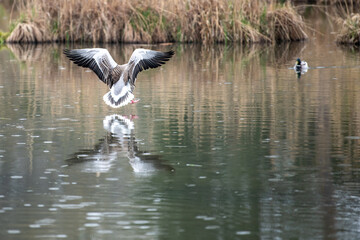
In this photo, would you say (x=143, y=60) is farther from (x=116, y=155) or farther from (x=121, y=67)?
(x=116, y=155)

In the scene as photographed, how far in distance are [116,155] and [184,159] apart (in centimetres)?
83

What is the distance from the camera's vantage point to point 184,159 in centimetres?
920

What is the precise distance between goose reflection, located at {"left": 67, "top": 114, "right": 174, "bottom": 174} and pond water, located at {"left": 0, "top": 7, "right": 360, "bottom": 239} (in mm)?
14

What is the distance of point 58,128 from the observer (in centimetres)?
1131

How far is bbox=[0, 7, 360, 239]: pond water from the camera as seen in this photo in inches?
264

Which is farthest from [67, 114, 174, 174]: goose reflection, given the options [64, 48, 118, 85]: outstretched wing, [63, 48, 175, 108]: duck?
[64, 48, 118, 85]: outstretched wing

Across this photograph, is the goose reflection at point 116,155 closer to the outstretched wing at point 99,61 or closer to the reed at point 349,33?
the outstretched wing at point 99,61

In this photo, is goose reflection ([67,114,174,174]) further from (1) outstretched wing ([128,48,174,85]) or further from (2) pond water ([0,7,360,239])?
(1) outstretched wing ([128,48,174,85])

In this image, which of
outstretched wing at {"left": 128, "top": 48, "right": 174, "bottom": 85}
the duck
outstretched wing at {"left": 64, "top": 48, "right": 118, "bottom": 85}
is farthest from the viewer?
outstretched wing at {"left": 64, "top": 48, "right": 118, "bottom": 85}

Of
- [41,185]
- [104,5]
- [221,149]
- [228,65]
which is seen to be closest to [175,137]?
[221,149]

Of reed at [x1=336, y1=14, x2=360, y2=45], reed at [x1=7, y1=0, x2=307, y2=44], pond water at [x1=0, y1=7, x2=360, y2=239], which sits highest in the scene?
reed at [x1=7, y1=0, x2=307, y2=44]

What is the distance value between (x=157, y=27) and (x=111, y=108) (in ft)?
44.6

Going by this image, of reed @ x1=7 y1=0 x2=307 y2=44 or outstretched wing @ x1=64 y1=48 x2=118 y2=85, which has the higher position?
reed @ x1=7 y1=0 x2=307 y2=44

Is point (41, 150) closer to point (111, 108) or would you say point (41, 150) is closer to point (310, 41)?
point (111, 108)
